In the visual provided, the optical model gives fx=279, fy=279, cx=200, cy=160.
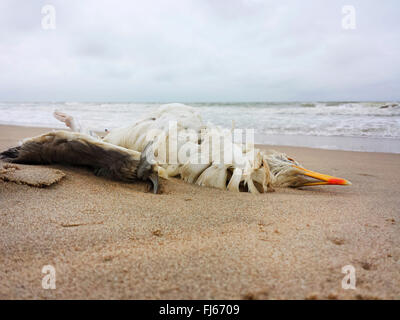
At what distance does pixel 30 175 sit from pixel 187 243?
1.46 meters

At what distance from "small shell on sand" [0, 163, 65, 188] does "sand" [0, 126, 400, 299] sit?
0.06m

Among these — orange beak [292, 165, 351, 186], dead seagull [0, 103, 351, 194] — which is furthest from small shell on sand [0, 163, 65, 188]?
orange beak [292, 165, 351, 186]

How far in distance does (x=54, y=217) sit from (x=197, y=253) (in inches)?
36.7

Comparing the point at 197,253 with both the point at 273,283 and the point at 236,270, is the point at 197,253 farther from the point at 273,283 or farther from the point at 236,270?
the point at 273,283

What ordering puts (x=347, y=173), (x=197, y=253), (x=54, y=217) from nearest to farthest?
1. (x=197, y=253)
2. (x=54, y=217)
3. (x=347, y=173)

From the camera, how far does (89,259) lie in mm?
1297

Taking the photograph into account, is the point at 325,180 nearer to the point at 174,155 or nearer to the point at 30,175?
the point at 174,155

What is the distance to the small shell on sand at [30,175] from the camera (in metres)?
2.09

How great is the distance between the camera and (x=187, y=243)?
150cm

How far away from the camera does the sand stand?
1.12 meters

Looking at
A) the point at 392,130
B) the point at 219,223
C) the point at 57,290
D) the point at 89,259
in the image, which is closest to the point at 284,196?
the point at 219,223

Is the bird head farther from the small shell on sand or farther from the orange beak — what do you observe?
the small shell on sand

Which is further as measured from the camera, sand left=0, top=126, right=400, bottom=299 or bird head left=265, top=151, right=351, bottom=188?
bird head left=265, top=151, right=351, bottom=188

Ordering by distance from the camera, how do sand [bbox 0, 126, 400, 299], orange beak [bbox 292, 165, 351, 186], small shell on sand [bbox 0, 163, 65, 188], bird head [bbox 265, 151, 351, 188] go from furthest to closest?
1. bird head [bbox 265, 151, 351, 188]
2. orange beak [bbox 292, 165, 351, 186]
3. small shell on sand [bbox 0, 163, 65, 188]
4. sand [bbox 0, 126, 400, 299]
